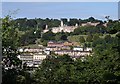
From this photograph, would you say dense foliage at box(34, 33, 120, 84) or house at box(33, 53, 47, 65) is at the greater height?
dense foliage at box(34, 33, 120, 84)

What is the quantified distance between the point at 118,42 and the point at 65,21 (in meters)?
44.9

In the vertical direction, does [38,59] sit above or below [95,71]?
below

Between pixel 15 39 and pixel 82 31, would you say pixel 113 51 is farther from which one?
pixel 82 31

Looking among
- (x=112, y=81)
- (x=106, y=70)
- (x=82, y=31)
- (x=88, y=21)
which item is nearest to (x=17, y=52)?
(x=112, y=81)

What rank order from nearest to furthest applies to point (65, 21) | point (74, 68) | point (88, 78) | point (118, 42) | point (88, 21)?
point (118, 42)
point (88, 78)
point (74, 68)
point (88, 21)
point (65, 21)

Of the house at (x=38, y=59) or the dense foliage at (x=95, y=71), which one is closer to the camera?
the dense foliage at (x=95, y=71)

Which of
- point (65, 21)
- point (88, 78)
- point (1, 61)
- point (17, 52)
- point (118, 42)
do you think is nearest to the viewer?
point (1, 61)

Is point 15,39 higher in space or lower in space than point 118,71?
higher

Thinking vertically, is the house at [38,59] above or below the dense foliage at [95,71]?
below

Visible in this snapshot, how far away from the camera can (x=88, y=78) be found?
13.8 feet

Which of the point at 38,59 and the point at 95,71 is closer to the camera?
the point at 95,71

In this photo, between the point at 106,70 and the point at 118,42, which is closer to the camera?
the point at 118,42

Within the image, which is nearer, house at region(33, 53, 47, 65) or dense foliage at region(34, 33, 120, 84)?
dense foliage at region(34, 33, 120, 84)

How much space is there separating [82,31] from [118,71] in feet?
109
